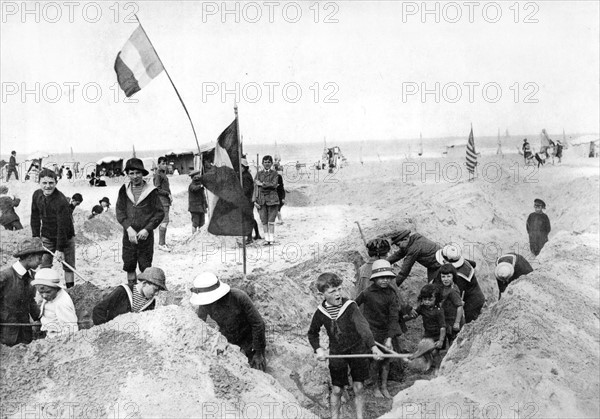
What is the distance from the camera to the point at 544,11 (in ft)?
24.1

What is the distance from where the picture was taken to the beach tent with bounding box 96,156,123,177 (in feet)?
64.7

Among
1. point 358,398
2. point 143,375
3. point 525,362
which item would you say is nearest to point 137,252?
point 143,375

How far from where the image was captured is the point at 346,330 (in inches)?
177

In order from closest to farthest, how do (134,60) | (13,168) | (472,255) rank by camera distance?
1. (134,60)
2. (472,255)
3. (13,168)

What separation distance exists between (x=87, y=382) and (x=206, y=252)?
481 cm

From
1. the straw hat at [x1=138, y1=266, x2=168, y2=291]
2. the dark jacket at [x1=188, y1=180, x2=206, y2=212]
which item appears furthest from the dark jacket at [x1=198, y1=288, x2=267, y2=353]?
the dark jacket at [x1=188, y1=180, x2=206, y2=212]

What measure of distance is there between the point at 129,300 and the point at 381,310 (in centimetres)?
232

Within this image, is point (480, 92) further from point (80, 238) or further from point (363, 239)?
point (80, 238)

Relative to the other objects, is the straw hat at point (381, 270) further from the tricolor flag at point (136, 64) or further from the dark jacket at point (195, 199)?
the dark jacket at point (195, 199)

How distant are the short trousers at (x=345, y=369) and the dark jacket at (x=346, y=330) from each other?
9 centimetres

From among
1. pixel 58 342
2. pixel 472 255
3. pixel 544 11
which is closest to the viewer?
pixel 58 342

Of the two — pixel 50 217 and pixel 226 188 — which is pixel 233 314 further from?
pixel 50 217

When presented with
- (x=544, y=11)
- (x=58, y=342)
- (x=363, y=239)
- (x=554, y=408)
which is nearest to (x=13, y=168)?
(x=363, y=239)

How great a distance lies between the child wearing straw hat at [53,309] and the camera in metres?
4.61
